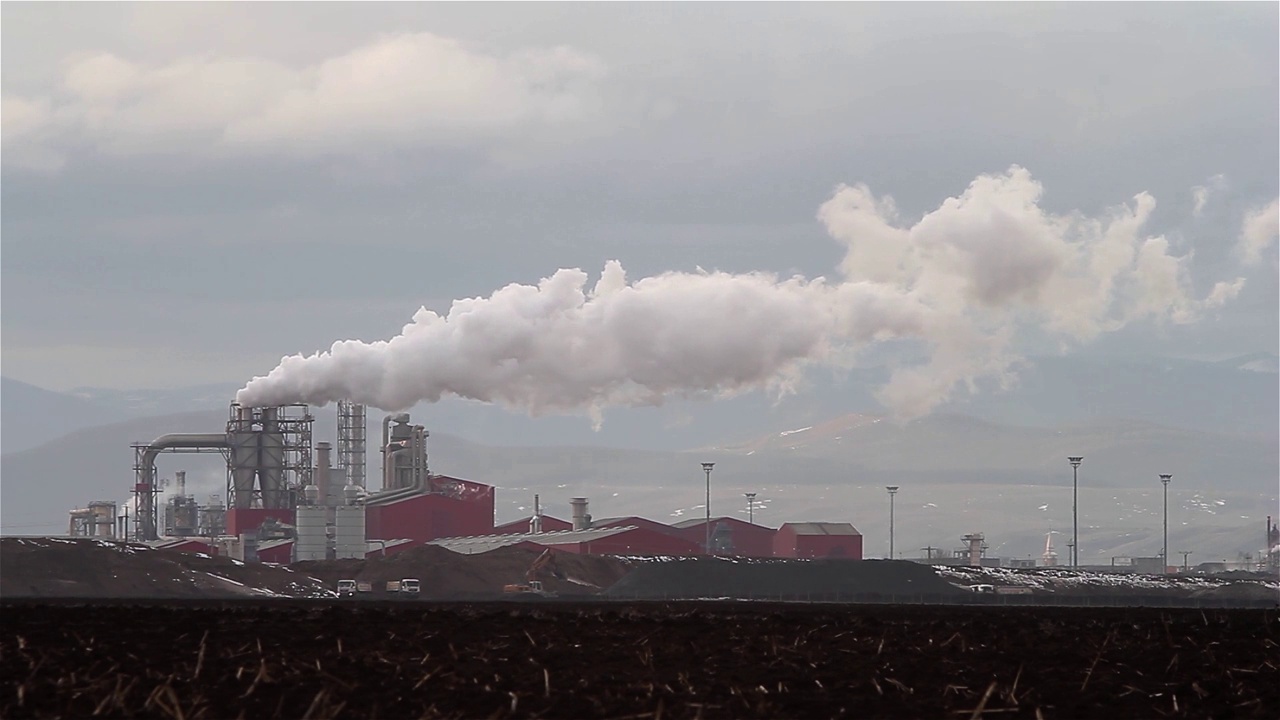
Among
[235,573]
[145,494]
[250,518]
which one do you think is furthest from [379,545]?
[235,573]

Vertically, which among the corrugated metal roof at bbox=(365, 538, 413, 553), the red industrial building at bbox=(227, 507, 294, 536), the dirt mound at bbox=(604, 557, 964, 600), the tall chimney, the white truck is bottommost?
the white truck

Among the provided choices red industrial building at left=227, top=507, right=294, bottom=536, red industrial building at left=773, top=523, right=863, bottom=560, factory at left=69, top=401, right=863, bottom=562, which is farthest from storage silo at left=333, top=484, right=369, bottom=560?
red industrial building at left=773, top=523, right=863, bottom=560

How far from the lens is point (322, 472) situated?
436 feet

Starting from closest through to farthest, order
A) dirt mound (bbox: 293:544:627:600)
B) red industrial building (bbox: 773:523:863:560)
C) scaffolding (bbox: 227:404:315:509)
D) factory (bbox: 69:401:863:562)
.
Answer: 1. dirt mound (bbox: 293:544:627:600)
2. factory (bbox: 69:401:863:562)
3. scaffolding (bbox: 227:404:315:509)
4. red industrial building (bbox: 773:523:863:560)

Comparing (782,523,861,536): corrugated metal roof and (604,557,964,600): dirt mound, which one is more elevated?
(782,523,861,536): corrugated metal roof

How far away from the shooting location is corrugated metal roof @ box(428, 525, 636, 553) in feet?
422

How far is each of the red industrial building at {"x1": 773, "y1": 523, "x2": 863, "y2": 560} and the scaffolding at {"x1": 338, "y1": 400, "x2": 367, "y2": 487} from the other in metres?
35.9

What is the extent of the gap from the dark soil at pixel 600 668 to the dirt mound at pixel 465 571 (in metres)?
59.3

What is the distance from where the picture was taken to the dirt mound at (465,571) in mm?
103375

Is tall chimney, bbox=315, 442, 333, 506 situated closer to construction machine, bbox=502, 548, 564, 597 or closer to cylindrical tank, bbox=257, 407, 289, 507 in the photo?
cylindrical tank, bbox=257, 407, 289, 507

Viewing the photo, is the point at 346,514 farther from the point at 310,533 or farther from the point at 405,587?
the point at 405,587

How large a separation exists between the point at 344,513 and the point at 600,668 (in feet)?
307

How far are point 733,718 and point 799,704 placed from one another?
166 cm

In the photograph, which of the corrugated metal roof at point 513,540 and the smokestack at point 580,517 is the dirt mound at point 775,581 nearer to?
the corrugated metal roof at point 513,540
